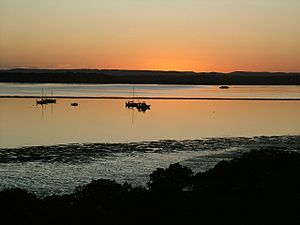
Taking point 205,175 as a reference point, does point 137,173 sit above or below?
below

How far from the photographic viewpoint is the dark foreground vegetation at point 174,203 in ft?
38.8

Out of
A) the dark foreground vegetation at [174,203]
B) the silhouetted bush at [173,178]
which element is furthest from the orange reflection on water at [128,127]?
the dark foreground vegetation at [174,203]

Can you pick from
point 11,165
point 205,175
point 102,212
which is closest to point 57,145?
point 11,165

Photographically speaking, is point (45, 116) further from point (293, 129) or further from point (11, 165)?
point (11, 165)

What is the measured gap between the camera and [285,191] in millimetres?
13500

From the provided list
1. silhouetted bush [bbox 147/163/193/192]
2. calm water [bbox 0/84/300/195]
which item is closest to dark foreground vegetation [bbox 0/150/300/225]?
silhouetted bush [bbox 147/163/193/192]

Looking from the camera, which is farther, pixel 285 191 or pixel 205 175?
pixel 205 175

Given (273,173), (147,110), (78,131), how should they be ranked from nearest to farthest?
(273,173)
(78,131)
(147,110)

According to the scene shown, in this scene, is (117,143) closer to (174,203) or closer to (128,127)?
(128,127)

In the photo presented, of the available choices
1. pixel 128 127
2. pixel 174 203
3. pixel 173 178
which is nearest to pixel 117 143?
pixel 128 127

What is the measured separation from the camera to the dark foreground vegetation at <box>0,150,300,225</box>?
1183 cm

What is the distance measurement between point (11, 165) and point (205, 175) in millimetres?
12724

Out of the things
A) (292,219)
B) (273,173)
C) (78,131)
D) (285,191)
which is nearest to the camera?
(292,219)

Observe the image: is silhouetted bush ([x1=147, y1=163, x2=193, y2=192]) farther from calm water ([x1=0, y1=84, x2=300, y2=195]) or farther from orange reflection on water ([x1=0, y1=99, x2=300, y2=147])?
orange reflection on water ([x1=0, y1=99, x2=300, y2=147])
